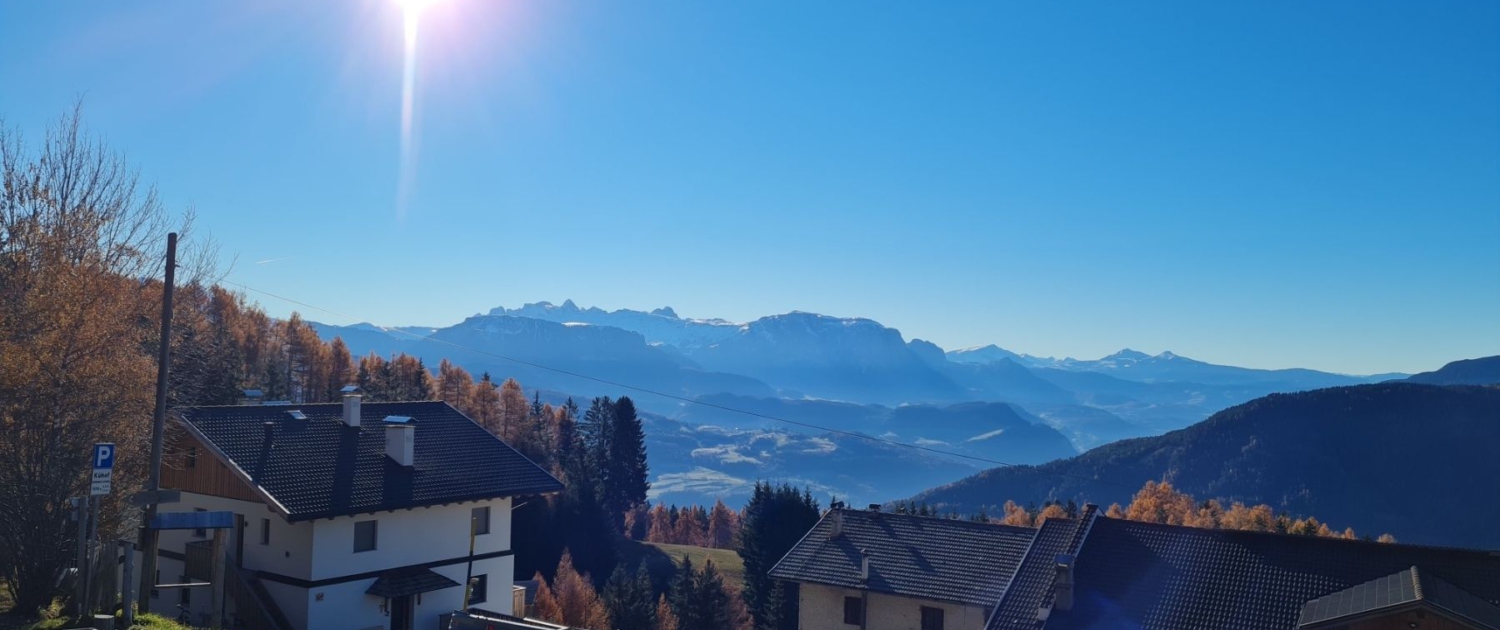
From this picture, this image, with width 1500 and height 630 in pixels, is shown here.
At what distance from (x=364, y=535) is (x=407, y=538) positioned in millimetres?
1317

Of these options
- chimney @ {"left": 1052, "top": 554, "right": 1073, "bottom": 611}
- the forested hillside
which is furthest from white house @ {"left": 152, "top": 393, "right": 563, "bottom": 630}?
the forested hillside

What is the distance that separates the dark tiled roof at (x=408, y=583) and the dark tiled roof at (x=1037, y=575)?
51.0 ft

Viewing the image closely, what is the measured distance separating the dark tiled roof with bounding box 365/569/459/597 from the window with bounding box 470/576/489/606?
64.0 inches

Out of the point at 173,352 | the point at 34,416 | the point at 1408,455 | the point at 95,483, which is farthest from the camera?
the point at 1408,455

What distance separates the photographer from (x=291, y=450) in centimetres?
2762

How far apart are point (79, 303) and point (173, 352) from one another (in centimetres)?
901

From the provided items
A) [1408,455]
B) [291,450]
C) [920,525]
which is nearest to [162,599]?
[291,450]

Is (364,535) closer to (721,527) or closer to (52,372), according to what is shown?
(52,372)

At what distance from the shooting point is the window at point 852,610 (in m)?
33.4

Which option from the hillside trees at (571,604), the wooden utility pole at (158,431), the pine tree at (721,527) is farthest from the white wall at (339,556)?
the pine tree at (721,527)

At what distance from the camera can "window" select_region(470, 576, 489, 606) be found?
2977 cm

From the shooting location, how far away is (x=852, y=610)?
33625 millimetres

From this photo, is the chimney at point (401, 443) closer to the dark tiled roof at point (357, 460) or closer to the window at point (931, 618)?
the dark tiled roof at point (357, 460)

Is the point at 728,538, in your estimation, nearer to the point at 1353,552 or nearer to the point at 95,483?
the point at 1353,552
